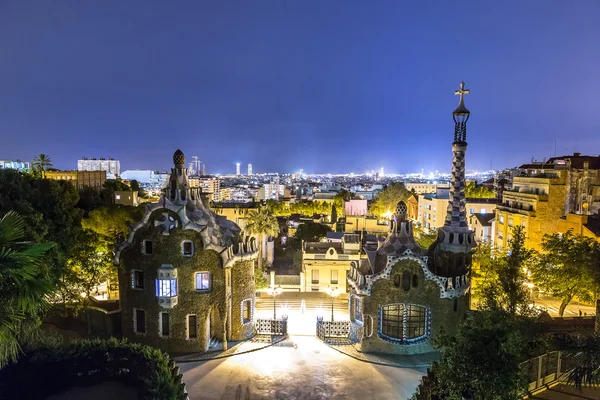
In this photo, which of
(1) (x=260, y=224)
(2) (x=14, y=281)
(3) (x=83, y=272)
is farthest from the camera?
(1) (x=260, y=224)

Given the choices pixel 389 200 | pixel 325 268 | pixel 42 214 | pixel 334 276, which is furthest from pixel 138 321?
pixel 389 200

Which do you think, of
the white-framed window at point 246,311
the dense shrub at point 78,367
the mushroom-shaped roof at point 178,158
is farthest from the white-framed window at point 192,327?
the mushroom-shaped roof at point 178,158

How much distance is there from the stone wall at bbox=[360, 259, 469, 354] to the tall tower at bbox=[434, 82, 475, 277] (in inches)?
99.0

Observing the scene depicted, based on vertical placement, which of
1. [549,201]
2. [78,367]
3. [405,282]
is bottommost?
[78,367]

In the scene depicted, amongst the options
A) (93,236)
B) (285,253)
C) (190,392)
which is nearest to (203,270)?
(190,392)

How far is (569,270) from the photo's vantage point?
32.8m

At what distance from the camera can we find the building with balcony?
96.6ft

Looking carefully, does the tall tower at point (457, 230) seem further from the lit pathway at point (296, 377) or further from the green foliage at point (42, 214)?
the green foliage at point (42, 214)

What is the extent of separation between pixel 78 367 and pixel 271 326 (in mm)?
13447

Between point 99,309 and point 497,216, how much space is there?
175ft

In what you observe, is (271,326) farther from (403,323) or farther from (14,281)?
(14,281)

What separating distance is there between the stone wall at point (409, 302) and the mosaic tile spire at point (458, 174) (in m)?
4.98

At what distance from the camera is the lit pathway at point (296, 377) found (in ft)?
79.8

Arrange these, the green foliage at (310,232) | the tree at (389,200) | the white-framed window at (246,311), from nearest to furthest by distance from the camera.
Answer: the white-framed window at (246,311) → the green foliage at (310,232) → the tree at (389,200)
